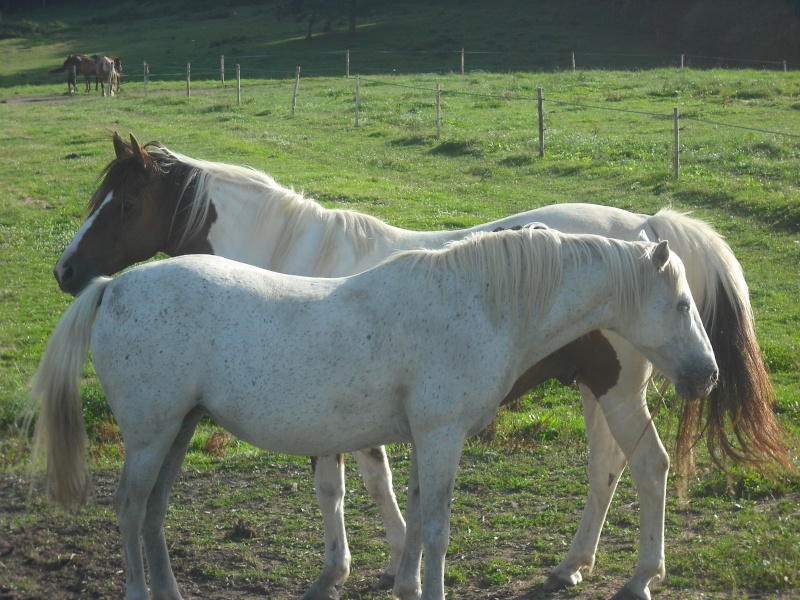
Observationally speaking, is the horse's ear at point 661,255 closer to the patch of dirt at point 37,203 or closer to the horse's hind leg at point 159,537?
the horse's hind leg at point 159,537

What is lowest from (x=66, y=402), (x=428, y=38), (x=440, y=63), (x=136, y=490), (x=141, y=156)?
(x=136, y=490)

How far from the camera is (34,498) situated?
623 centimetres

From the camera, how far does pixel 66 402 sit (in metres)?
4.52

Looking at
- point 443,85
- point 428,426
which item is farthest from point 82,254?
point 443,85

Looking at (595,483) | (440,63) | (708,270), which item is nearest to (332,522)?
(595,483)

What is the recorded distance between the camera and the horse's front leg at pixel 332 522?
199 inches

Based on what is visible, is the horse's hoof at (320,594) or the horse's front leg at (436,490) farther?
the horse's hoof at (320,594)

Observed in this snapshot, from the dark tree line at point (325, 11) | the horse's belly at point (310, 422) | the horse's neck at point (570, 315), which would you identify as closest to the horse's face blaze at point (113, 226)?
the horse's belly at point (310, 422)

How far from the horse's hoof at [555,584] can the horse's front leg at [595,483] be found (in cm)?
9

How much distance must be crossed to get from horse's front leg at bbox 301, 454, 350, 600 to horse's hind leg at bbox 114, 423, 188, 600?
1066 mm

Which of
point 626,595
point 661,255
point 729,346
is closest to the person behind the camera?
point 661,255

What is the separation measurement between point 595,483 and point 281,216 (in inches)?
102

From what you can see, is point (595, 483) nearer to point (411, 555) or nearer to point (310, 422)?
point (411, 555)

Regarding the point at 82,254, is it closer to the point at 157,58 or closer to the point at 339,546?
the point at 339,546
